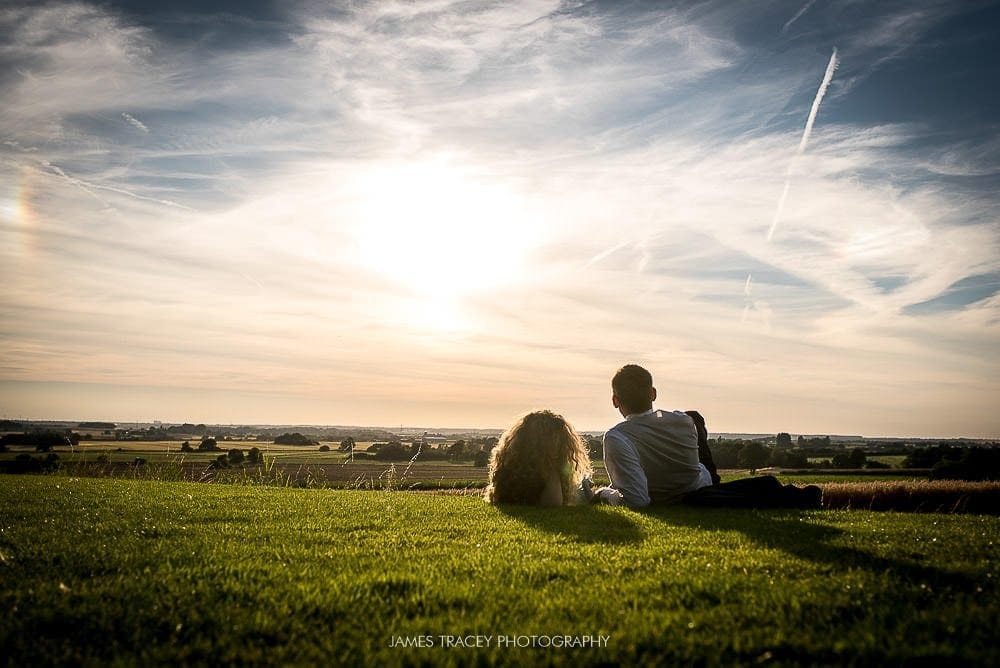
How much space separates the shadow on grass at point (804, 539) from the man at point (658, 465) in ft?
1.24

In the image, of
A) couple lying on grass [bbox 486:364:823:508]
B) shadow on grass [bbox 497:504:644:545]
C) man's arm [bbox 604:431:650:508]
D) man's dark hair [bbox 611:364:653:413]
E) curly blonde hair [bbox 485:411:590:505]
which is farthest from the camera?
curly blonde hair [bbox 485:411:590:505]

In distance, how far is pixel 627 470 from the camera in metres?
8.75

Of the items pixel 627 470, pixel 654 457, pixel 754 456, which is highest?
pixel 654 457

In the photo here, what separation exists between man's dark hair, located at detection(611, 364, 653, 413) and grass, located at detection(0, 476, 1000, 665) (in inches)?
102

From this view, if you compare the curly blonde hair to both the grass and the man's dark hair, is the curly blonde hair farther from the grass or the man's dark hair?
the grass

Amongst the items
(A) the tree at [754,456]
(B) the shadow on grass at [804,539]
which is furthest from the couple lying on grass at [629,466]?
(A) the tree at [754,456]

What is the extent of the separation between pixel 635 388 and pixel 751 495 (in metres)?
2.18

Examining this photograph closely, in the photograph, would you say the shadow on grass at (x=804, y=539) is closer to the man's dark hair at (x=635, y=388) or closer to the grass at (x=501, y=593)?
the grass at (x=501, y=593)

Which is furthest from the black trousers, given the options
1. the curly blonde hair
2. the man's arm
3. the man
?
the curly blonde hair

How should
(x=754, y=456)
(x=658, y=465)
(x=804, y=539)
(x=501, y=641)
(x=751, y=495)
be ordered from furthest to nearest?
(x=754, y=456)
(x=658, y=465)
(x=751, y=495)
(x=804, y=539)
(x=501, y=641)

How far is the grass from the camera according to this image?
9.87ft

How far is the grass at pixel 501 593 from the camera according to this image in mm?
3010

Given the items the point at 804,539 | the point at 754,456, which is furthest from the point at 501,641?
the point at 754,456

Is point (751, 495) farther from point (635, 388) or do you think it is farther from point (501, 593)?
point (501, 593)
